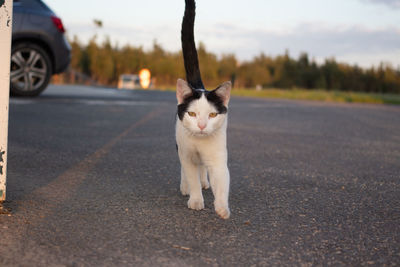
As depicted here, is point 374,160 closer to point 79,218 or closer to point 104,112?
point 79,218

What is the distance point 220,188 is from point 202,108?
0.45 metres

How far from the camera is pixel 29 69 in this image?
8500 millimetres

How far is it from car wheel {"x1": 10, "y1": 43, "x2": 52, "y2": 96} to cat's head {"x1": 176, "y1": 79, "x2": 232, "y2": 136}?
6.59 m

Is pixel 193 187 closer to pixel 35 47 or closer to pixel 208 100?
pixel 208 100

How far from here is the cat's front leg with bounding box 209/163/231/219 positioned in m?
2.33

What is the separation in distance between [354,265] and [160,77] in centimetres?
5165

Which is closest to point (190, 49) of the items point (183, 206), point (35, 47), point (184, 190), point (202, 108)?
point (202, 108)

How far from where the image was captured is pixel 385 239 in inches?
84.7

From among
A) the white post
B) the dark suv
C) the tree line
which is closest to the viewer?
the white post

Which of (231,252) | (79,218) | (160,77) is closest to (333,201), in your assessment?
(231,252)

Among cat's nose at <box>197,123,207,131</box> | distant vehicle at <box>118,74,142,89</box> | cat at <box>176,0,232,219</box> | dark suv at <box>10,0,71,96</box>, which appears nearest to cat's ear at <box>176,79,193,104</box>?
cat at <box>176,0,232,219</box>

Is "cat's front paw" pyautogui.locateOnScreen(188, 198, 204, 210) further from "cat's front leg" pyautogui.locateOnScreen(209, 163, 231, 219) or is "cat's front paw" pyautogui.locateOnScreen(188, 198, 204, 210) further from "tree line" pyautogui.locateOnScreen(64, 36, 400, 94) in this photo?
"tree line" pyautogui.locateOnScreen(64, 36, 400, 94)

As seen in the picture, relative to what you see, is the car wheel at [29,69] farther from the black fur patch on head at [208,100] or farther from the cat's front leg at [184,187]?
the black fur patch on head at [208,100]

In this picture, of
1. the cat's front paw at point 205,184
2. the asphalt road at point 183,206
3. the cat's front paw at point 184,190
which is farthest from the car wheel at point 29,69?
the cat's front paw at point 184,190
